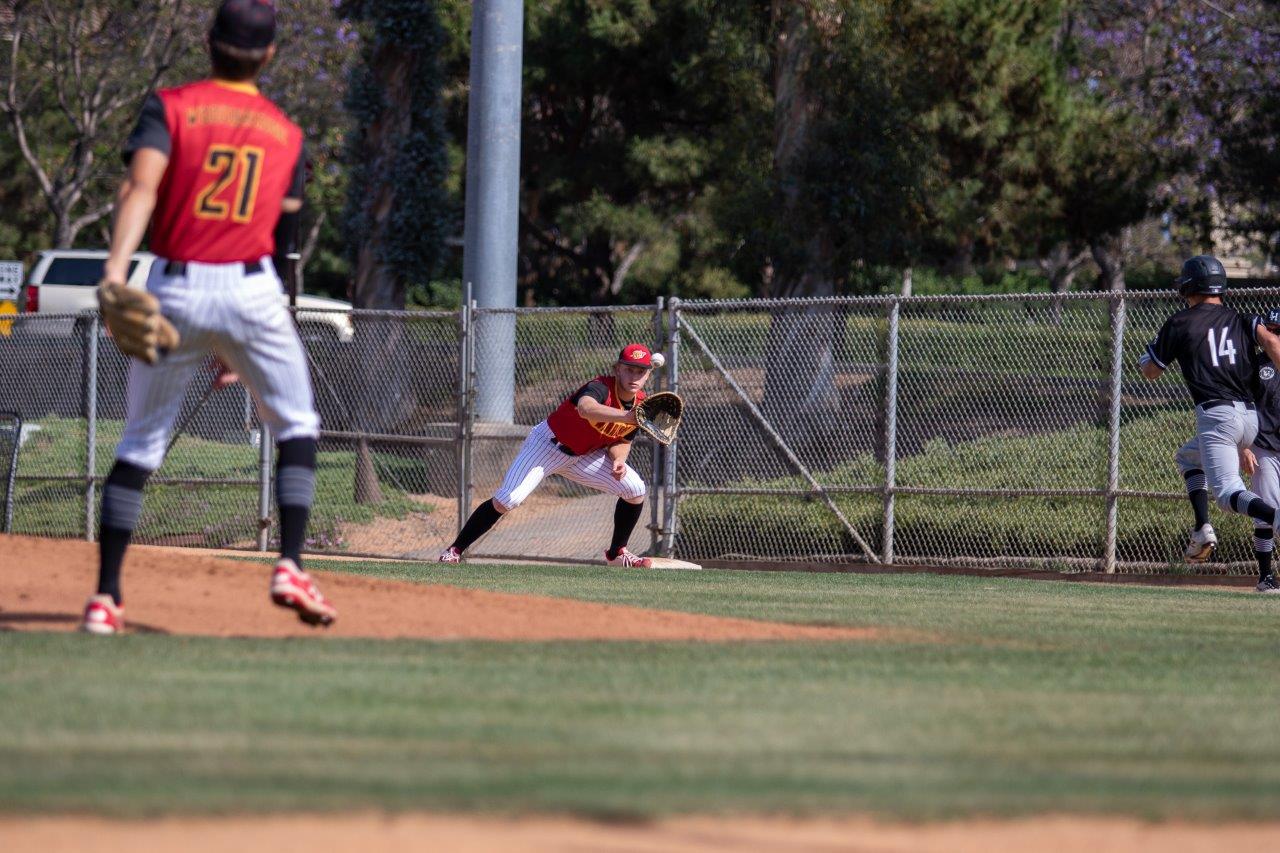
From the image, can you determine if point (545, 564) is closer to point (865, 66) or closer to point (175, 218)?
point (175, 218)

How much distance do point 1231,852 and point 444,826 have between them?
1.75 meters

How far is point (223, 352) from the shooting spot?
19.6 feet

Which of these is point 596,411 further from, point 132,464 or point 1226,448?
point 132,464

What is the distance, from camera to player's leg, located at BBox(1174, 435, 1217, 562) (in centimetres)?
1068

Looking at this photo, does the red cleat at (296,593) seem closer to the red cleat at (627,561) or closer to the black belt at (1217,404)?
the red cleat at (627,561)

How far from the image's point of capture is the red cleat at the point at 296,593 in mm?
5914

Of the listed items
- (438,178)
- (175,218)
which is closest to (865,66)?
(438,178)

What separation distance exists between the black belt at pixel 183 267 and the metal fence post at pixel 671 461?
25.9 feet

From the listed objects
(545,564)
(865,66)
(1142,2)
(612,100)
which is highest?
(1142,2)

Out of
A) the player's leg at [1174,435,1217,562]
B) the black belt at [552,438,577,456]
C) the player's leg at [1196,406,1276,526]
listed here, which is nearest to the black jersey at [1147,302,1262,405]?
the player's leg at [1196,406,1276,526]

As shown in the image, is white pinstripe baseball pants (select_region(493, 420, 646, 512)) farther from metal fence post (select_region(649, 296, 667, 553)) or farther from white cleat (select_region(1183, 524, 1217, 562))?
white cleat (select_region(1183, 524, 1217, 562))

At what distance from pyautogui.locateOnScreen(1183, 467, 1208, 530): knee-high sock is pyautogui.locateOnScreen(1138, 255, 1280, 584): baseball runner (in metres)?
0.12

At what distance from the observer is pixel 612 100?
3519 cm

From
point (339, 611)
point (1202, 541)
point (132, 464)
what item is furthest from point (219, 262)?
point (1202, 541)
